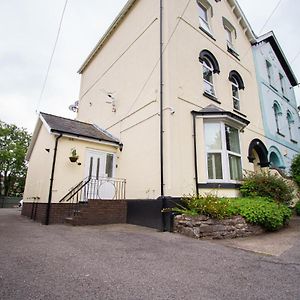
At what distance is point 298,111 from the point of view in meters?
17.1

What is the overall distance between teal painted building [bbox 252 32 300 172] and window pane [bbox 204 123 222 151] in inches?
212

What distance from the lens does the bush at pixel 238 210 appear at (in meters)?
5.81

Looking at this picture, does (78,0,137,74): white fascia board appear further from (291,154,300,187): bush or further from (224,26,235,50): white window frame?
(291,154,300,187): bush

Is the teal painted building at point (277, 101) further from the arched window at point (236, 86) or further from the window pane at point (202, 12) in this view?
the window pane at point (202, 12)

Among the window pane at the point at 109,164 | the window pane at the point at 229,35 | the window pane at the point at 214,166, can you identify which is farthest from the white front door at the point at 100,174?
the window pane at the point at 229,35

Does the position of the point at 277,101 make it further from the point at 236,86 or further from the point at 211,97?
the point at 211,97

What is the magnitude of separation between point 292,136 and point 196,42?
33.6 ft

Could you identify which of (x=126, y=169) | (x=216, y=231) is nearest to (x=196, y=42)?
(x=126, y=169)

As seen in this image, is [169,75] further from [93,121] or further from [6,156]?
[6,156]

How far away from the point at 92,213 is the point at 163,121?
393 centimetres

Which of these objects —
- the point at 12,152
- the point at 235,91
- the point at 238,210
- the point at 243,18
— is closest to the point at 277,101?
the point at 235,91

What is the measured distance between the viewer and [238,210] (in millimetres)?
6168

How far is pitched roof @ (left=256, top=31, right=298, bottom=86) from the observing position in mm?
14571

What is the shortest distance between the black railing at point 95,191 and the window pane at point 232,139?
4354mm
